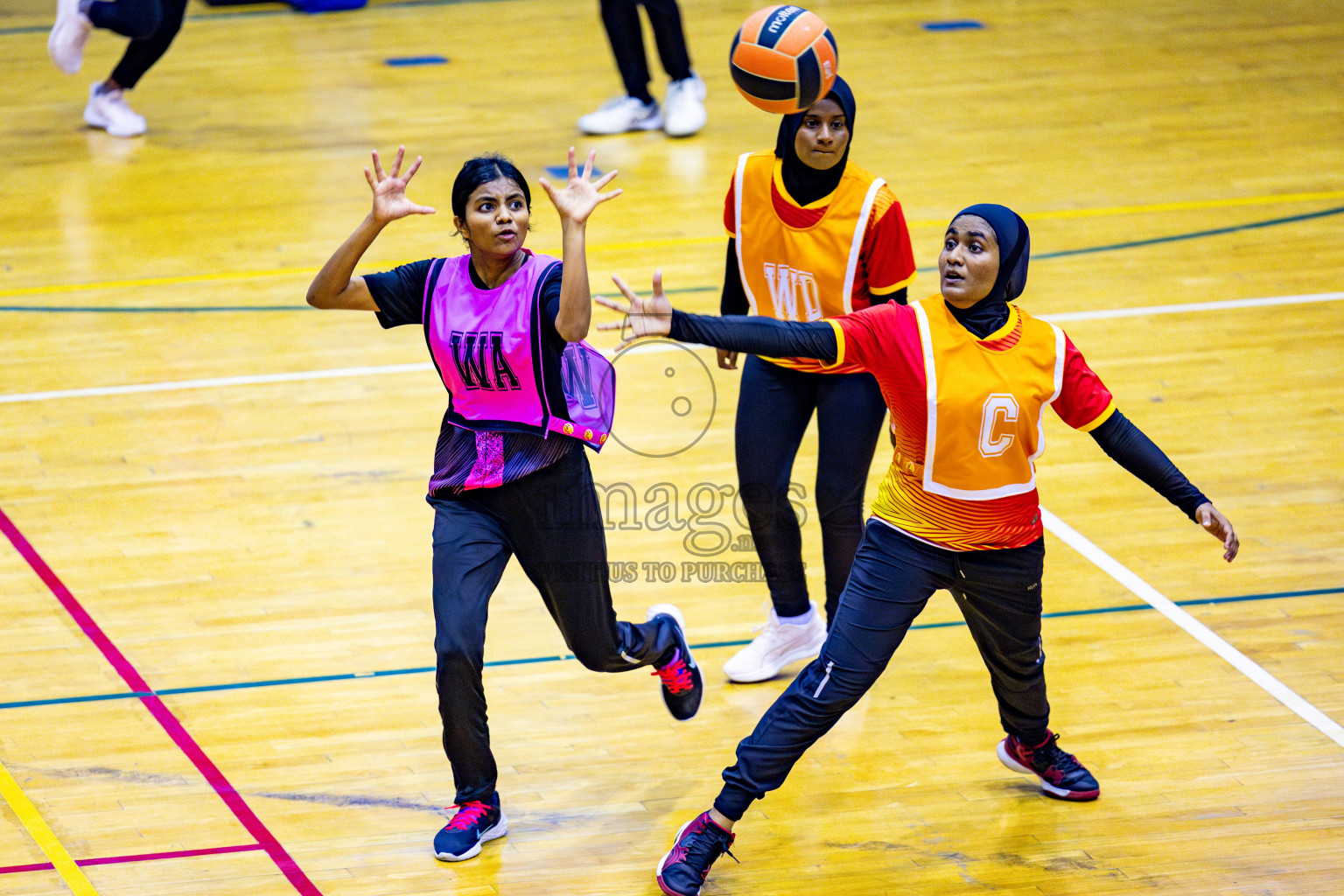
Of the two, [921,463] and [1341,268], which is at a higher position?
[921,463]

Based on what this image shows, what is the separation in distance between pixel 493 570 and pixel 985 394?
142 centimetres

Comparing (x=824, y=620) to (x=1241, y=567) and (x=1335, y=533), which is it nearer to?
Answer: (x=1241, y=567)

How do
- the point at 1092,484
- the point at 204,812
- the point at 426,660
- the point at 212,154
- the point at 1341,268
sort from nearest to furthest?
the point at 204,812 < the point at 426,660 < the point at 1092,484 < the point at 1341,268 < the point at 212,154

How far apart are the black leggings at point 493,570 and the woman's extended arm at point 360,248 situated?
2.03ft

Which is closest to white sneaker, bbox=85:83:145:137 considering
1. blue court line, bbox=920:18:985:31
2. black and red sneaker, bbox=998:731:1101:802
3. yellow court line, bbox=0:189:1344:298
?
yellow court line, bbox=0:189:1344:298

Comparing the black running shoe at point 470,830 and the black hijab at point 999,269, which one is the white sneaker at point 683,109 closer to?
the black hijab at point 999,269

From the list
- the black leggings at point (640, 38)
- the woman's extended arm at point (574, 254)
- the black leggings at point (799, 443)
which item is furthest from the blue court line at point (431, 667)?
the black leggings at point (640, 38)

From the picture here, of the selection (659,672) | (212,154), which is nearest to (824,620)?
(659,672)

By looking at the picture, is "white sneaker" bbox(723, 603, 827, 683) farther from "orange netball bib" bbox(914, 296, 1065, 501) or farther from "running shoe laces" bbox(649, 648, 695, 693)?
"orange netball bib" bbox(914, 296, 1065, 501)

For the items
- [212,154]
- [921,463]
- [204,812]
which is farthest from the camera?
[212,154]

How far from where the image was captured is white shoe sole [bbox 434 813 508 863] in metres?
4.20

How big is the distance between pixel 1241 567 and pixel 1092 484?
2.62 feet

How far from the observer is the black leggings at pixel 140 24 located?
9.52 meters

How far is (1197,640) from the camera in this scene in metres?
5.21
